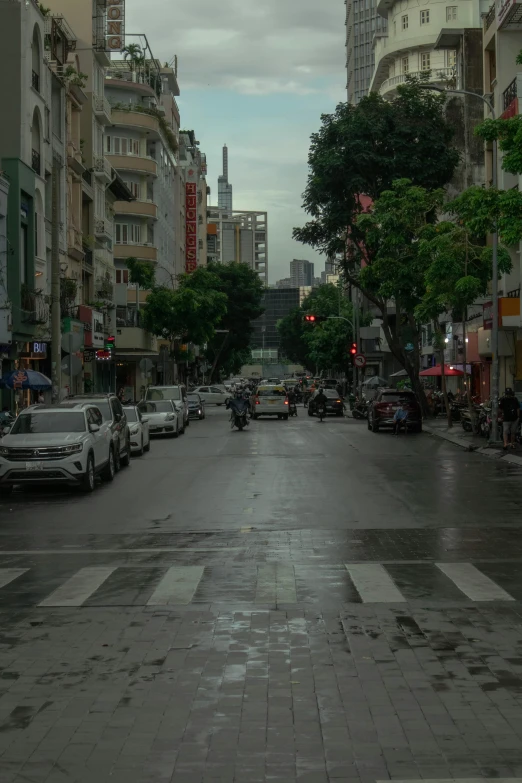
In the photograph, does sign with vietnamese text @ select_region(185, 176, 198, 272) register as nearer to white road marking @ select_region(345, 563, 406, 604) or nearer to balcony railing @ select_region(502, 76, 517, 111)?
balcony railing @ select_region(502, 76, 517, 111)

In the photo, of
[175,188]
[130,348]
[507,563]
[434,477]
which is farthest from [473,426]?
[175,188]

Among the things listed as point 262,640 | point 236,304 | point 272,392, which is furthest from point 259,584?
point 236,304

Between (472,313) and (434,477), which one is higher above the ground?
(472,313)

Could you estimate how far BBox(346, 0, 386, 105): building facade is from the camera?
546 ft

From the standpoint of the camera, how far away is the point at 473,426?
38969 millimetres

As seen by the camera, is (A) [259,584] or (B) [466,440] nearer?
(A) [259,584]

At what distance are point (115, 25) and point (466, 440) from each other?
37704 mm

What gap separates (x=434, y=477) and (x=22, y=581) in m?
13.8

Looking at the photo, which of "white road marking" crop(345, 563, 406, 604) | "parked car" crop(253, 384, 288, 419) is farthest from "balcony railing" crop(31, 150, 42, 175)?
"white road marking" crop(345, 563, 406, 604)

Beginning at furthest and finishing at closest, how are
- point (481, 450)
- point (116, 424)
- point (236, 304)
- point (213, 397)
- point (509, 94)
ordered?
point (236, 304)
point (213, 397)
point (509, 94)
point (481, 450)
point (116, 424)

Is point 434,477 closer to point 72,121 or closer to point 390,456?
point 390,456

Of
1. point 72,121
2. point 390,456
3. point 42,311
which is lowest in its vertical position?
point 390,456

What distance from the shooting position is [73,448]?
70.3 ft

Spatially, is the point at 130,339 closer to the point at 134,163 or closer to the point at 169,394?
the point at 134,163
